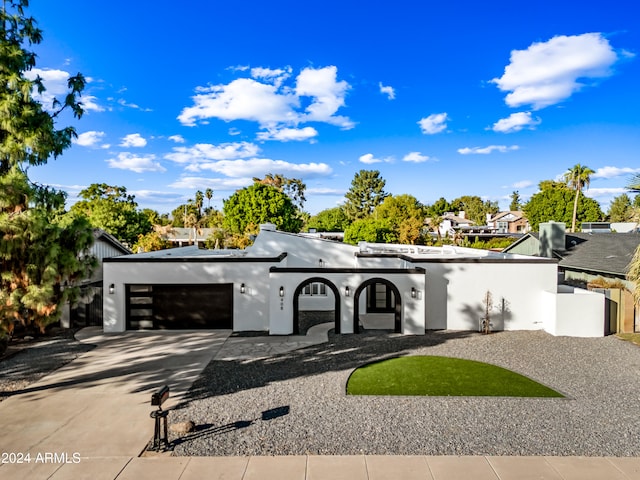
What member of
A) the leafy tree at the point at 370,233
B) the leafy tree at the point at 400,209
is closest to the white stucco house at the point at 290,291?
the leafy tree at the point at 370,233

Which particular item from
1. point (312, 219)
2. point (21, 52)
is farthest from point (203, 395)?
point (312, 219)

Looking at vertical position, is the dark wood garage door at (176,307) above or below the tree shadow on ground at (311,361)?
above

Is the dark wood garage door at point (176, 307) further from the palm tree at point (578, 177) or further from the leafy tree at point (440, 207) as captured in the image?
the leafy tree at point (440, 207)

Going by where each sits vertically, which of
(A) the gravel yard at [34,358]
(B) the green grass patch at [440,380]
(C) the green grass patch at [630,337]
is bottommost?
(A) the gravel yard at [34,358]

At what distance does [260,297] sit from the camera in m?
16.2

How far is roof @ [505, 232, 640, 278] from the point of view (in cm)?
2016

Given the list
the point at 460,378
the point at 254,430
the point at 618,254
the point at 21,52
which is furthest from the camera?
the point at 618,254

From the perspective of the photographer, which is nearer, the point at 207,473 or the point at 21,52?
the point at 207,473

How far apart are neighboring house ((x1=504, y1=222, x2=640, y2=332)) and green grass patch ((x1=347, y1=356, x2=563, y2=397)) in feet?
26.8

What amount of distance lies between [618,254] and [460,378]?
17502mm

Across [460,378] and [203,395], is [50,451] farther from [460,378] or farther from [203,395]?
[460,378]

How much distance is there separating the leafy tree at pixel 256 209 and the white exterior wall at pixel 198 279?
3242 cm

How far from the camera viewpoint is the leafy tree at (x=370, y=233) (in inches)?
1881

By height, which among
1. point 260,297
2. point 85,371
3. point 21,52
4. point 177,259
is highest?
point 21,52
